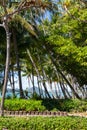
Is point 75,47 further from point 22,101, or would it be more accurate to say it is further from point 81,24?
point 22,101

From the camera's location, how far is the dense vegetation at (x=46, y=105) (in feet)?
77.9

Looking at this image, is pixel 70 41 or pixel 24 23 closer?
pixel 24 23

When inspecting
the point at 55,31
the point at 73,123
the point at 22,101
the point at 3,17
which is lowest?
the point at 73,123

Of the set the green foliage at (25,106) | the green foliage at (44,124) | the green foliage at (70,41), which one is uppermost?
the green foliage at (70,41)

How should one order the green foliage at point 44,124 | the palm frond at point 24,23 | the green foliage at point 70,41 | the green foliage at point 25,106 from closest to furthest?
the green foliage at point 44,124 → the green foliage at point 25,106 → the palm frond at point 24,23 → the green foliage at point 70,41

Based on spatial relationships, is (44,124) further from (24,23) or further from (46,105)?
(24,23)

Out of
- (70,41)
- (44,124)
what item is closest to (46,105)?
(70,41)

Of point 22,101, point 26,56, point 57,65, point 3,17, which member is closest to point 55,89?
point 26,56

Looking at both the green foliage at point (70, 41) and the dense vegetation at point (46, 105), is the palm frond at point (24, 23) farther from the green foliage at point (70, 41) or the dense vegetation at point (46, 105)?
the dense vegetation at point (46, 105)

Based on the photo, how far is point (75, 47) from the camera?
28.6m

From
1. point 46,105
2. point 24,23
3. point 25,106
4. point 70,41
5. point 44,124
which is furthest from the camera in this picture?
point 70,41

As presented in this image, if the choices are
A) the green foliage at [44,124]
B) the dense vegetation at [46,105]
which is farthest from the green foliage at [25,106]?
the green foliage at [44,124]

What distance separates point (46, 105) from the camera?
84.9 feet

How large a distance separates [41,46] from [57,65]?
2314 millimetres
